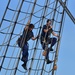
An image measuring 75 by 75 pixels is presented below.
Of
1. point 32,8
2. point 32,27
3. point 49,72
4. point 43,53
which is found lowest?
point 49,72

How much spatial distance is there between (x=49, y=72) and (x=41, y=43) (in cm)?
78

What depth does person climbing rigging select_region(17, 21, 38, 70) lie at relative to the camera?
264 inches

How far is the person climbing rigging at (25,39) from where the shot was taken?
6707 millimetres

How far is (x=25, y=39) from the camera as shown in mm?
6781

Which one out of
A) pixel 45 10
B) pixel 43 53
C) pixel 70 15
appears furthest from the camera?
pixel 45 10

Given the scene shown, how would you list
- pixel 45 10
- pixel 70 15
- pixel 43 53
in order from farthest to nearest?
1. pixel 45 10
2. pixel 43 53
3. pixel 70 15

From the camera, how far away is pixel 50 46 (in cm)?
683

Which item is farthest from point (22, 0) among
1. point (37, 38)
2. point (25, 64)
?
point (25, 64)

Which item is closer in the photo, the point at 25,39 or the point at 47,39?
the point at 25,39

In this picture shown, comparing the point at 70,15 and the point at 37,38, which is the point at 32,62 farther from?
the point at 70,15

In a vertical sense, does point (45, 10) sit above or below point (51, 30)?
above

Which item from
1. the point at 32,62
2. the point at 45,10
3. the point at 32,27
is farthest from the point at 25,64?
the point at 45,10

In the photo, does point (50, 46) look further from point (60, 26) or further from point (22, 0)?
point (22, 0)

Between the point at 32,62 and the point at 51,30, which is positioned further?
the point at 51,30
